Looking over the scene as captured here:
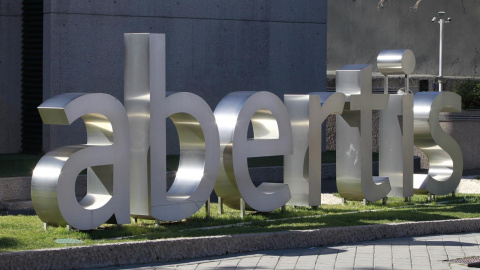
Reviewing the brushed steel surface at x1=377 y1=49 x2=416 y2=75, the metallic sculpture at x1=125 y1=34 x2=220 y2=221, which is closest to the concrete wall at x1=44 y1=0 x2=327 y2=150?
the brushed steel surface at x1=377 y1=49 x2=416 y2=75

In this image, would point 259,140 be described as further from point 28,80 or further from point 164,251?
point 28,80

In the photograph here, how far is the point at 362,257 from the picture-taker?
394 inches

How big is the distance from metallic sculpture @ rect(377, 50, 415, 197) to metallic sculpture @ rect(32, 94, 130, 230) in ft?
16.8

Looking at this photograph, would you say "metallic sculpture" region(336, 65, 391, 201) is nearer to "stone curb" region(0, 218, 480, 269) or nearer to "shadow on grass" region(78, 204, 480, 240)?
"shadow on grass" region(78, 204, 480, 240)

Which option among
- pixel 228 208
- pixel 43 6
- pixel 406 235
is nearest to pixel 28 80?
pixel 43 6

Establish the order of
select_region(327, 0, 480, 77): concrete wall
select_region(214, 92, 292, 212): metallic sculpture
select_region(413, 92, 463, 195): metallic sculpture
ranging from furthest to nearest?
1. select_region(327, 0, 480, 77): concrete wall
2. select_region(413, 92, 463, 195): metallic sculpture
3. select_region(214, 92, 292, 212): metallic sculpture

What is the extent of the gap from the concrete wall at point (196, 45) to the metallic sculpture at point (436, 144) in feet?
23.2

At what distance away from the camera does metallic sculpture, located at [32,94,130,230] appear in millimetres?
9969

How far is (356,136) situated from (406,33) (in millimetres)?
22037

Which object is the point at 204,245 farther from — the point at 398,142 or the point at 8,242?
the point at 398,142

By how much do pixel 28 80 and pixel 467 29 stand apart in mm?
19091

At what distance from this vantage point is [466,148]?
21.9 meters

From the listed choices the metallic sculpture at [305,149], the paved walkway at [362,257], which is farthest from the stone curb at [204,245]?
the metallic sculpture at [305,149]

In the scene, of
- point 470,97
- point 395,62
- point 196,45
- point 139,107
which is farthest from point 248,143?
point 470,97
